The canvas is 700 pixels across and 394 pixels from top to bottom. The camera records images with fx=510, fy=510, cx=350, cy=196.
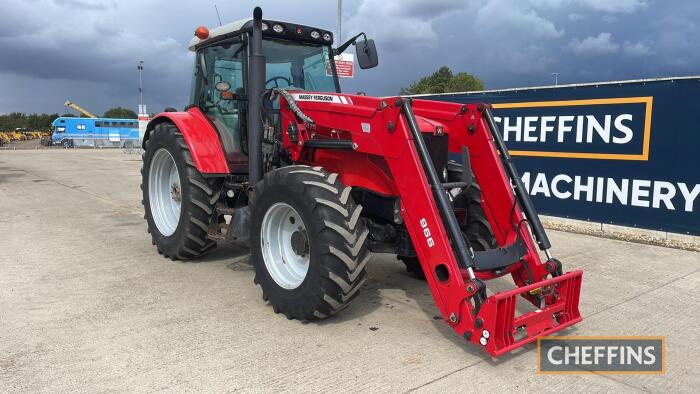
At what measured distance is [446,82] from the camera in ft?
189

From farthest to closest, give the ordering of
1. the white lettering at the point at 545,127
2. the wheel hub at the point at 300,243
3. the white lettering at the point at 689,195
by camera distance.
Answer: the white lettering at the point at 545,127, the white lettering at the point at 689,195, the wheel hub at the point at 300,243

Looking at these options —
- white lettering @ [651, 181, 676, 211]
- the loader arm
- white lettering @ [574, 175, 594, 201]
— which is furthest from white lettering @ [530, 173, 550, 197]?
the loader arm

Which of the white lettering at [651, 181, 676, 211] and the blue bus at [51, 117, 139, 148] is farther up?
the blue bus at [51, 117, 139, 148]

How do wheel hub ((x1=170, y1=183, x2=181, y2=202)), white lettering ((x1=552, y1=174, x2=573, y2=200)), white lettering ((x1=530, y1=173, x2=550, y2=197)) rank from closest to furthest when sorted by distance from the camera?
wheel hub ((x1=170, y1=183, x2=181, y2=202))
white lettering ((x1=552, y1=174, x2=573, y2=200))
white lettering ((x1=530, y1=173, x2=550, y2=197))

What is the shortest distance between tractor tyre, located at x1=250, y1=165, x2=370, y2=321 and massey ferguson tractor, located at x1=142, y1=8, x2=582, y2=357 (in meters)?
0.01

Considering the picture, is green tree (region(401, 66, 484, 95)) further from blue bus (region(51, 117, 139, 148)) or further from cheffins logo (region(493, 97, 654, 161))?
cheffins logo (region(493, 97, 654, 161))

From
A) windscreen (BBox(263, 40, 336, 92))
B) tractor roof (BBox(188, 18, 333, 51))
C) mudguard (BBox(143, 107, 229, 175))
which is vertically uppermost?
tractor roof (BBox(188, 18, 333, 51))

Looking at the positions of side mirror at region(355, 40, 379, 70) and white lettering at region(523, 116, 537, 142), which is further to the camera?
white lettering at region(523, 116, 537, 142)

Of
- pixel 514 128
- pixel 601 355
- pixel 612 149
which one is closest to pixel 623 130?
pixel 612 149

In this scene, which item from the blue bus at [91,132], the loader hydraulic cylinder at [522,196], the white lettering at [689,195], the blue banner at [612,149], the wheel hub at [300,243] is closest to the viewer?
the loader hydraulic cylinder at [522,196]

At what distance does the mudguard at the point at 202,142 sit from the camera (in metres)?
5.16

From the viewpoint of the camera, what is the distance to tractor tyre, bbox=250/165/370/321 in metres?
3.58

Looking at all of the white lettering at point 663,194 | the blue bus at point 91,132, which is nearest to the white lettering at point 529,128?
the white lettering at point 663,194

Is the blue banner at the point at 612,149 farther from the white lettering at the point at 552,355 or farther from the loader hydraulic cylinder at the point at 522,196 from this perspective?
the white lettering at the point at 552,355
